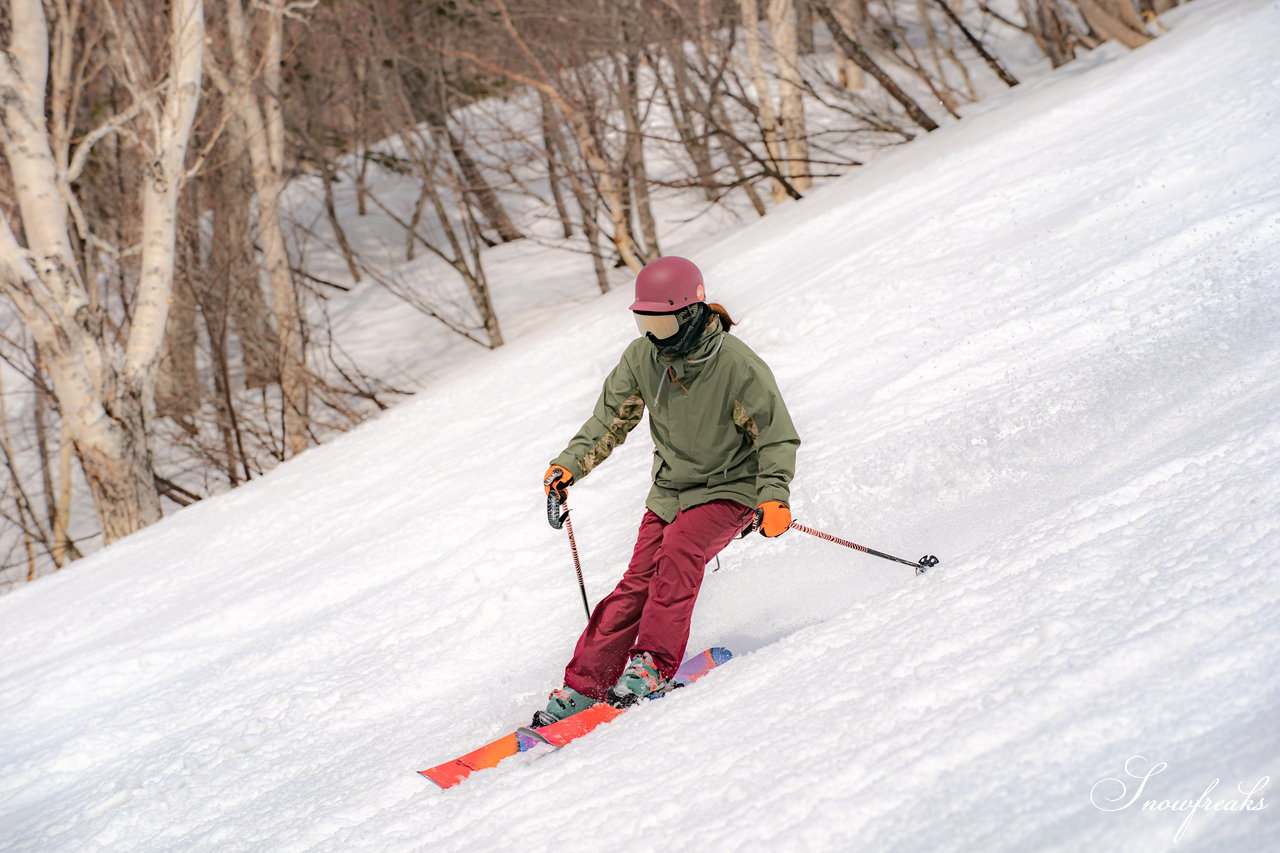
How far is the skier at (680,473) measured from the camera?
3.17m

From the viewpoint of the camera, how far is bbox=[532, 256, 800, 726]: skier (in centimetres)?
317

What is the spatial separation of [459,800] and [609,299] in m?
7.69

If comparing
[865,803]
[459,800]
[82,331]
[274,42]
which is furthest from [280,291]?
[865,803]

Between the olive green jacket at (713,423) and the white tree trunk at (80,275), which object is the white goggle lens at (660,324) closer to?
the olive green jacket at (713,423)

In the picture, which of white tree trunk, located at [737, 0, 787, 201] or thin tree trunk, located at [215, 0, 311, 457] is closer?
thin tree trunk, located at [215, 0, 311, 457]

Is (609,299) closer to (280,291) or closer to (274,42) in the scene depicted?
(280,291)

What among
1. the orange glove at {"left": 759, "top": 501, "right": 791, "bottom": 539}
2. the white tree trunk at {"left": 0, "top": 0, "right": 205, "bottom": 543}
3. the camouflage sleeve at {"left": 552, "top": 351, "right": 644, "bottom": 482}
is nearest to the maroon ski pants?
the orange glove at {"left": 759, "top": 501, "right": 791, "bottom": 539}

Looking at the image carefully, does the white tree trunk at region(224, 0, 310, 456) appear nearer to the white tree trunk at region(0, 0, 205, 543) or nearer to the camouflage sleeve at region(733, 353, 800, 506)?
the white tree trunk at region(0, 0, 205, 543)

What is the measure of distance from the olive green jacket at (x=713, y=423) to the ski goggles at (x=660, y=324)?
11 cm

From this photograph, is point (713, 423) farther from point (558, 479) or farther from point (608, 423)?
point (558, 479)

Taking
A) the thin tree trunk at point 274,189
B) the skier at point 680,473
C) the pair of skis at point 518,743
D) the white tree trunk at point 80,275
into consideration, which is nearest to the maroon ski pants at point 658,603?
the skier at point 680,473

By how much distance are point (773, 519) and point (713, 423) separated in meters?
0.45

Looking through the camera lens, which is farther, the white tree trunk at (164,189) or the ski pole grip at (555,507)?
the white tree trunk at (164,189)

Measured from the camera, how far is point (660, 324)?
319 centimetres
